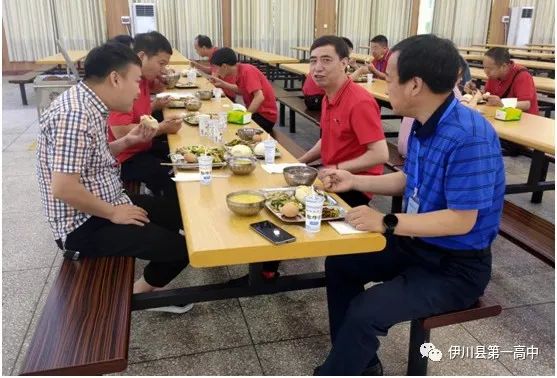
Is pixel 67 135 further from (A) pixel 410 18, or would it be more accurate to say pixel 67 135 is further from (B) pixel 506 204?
(A) pixel 410 18

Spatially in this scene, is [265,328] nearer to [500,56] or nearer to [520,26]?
[500,56]

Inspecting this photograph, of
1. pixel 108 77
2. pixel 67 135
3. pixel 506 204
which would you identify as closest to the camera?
pixel 67 135

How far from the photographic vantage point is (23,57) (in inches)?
420

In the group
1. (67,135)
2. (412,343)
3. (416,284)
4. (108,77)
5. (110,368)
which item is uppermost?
(108,77)

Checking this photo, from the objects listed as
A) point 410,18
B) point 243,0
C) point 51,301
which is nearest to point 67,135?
point 51,301

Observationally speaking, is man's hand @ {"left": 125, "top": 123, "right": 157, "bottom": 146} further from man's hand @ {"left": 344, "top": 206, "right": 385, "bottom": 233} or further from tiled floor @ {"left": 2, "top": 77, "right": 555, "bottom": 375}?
man's hand @ {"left": 344, "top": 206, "right": 385, "bottom": 233}

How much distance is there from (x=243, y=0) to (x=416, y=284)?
10.7 metres

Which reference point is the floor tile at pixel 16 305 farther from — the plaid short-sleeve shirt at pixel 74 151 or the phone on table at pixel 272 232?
the phone on table at pixel 272 232

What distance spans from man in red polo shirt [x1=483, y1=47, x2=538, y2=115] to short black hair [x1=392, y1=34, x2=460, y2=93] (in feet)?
9.69

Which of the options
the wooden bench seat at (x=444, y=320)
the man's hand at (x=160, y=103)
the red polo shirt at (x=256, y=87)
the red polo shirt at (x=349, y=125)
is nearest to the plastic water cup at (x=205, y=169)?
the red polo shirt at (x=349, y=125)

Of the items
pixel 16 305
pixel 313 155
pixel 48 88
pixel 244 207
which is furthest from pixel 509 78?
pixel 48 88

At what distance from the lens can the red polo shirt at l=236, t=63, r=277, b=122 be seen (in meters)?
4.52

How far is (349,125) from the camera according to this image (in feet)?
8.18

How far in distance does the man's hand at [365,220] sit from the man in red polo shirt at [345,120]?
840 mm
